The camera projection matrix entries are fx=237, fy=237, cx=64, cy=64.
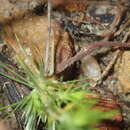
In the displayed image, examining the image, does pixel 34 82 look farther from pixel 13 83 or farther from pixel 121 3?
pixel 121 3

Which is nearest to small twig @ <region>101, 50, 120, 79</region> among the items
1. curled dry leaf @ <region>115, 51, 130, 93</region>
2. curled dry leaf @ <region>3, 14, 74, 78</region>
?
curled dry leaf @ <region>115, 51, 130, 93</region>

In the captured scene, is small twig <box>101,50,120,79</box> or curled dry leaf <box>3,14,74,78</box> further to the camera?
small twig <box>101,50,120,79</box>

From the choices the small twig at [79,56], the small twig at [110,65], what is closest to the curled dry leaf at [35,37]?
the small twig at [79,56]

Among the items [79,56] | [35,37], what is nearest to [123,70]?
[79,56]

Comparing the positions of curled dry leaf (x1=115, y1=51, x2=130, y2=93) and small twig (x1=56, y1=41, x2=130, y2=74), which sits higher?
small twig (x1=56, y1=41, x2=130, y2=74)

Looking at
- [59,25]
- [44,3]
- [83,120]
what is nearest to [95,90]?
[59,25]

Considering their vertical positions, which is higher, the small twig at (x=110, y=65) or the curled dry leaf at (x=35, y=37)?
the curled dry leaf at (x=35, y=37)

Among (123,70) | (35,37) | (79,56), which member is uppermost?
(35,37)

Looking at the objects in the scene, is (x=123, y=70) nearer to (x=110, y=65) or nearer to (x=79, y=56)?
(x=110, y=65)

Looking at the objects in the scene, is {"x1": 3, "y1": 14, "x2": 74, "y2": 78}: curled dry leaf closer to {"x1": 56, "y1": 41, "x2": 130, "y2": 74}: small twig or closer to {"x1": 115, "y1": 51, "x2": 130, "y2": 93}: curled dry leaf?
{"x1": 56, "y1": 41, "x2": 130, "y2": 74}: small twig

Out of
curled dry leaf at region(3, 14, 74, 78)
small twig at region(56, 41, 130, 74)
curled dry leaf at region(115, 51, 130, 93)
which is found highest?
curled dry leaf at region(3, 14, 74, 78)

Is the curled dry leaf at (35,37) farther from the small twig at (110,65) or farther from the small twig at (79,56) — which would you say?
the small twig at (110,65)

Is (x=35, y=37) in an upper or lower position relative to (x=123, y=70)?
upper
